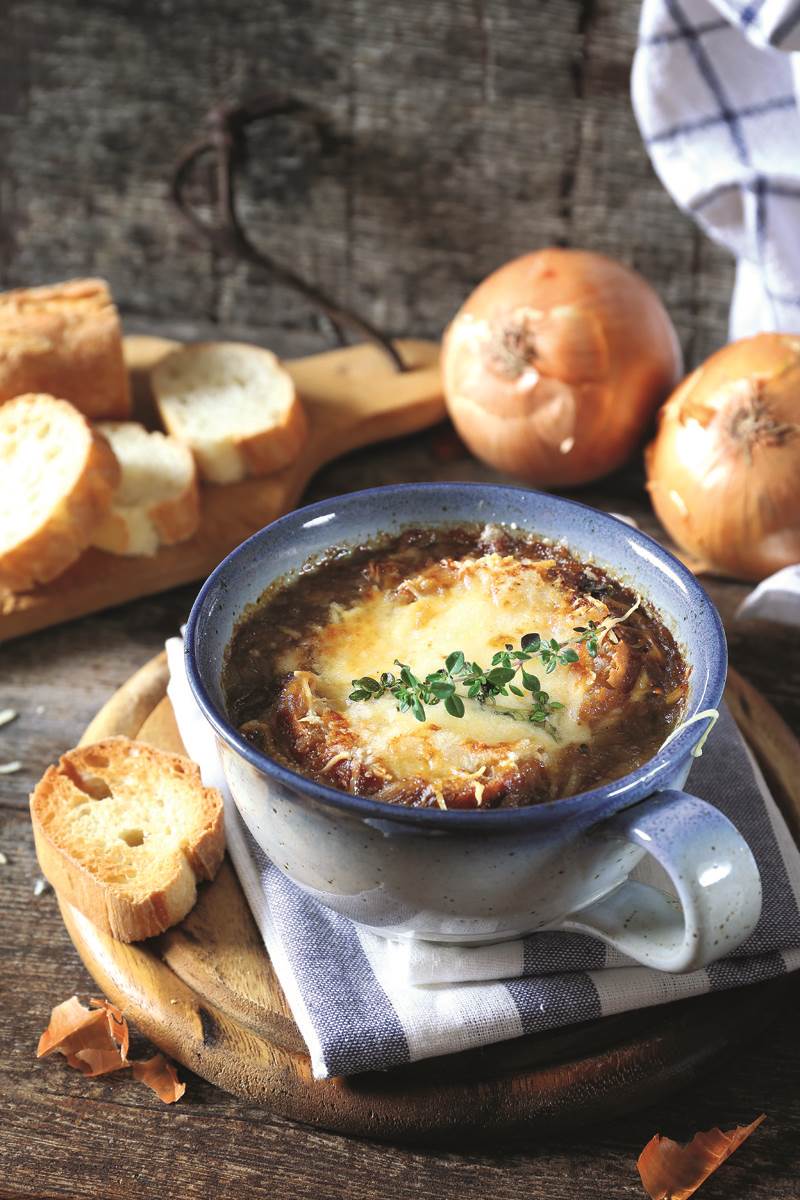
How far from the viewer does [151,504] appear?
256cm

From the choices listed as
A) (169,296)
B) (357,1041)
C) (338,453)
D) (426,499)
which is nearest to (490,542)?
(426,499)

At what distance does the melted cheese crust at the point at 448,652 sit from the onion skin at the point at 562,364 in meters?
0.89

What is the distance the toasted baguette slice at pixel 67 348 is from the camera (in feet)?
8.96

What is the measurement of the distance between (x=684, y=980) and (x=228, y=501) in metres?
1.56

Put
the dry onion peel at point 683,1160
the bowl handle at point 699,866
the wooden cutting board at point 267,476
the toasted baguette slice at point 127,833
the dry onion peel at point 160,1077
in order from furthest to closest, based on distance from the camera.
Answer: the wooden cutting board at point 267,476, the toasted baguette slice at point 127,833, the dry onion peel at point 160,1077, the dry onion peel at point 683,1160, the bowl handle at point 699,866

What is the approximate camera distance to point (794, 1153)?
150 cm

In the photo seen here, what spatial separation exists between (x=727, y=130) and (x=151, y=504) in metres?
1.49

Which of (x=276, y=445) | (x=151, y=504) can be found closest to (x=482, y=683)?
(x=151, y=504)

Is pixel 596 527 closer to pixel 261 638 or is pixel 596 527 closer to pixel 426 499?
pixel 426 499

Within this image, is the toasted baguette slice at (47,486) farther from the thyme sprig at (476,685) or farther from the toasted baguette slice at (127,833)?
the thyme sprig at (476,685)

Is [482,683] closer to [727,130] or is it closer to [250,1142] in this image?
[250,1142]

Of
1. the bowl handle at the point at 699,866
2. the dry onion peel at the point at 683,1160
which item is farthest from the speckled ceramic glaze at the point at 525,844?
the dry onion peel at the point at 683,1160

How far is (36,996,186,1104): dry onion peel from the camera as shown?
62.1 inches

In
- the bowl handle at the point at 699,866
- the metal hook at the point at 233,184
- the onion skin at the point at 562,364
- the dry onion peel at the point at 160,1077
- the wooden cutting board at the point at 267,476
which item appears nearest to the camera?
the bowl handle at the point at 699,866
